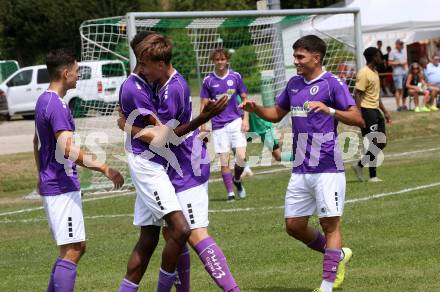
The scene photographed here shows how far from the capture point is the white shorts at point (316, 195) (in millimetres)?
8031

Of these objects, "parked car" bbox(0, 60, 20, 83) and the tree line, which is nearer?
→ "parked car" bbox(0, 60, 20, 83)

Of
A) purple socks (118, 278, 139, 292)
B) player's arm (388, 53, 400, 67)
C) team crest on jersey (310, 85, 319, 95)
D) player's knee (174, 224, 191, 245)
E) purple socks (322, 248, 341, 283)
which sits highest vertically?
team crest on jersey (310, 85, 319, 95)

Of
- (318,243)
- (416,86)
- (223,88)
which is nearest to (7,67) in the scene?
(416,86)

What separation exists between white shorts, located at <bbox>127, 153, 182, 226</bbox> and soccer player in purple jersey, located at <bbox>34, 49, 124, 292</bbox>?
0.16 meters

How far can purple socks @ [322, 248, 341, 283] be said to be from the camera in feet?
25.8

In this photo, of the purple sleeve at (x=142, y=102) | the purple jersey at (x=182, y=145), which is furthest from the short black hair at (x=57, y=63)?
the purple jersey at (x=182, y=145)

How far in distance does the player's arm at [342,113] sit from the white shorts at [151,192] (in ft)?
4.59

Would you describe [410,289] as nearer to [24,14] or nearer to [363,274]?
[363,274]

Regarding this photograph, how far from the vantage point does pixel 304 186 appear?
816cm

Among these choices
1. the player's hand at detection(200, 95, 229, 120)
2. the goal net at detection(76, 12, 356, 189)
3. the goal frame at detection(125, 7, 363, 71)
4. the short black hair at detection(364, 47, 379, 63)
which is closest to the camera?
the player's hand at detection(200, 95, 229, 120)

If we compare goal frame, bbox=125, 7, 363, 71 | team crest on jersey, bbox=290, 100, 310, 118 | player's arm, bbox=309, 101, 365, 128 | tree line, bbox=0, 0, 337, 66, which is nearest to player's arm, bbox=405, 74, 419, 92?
goal frame, bbox=125, 7, 363, 71

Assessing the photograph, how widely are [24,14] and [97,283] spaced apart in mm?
49358

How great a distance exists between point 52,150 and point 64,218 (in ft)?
1.67

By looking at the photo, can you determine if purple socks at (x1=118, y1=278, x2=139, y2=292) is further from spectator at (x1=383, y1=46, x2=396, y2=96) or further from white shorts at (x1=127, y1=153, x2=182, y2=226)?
spectator at (x1=383, y1=46, x2=396, y2=96)
